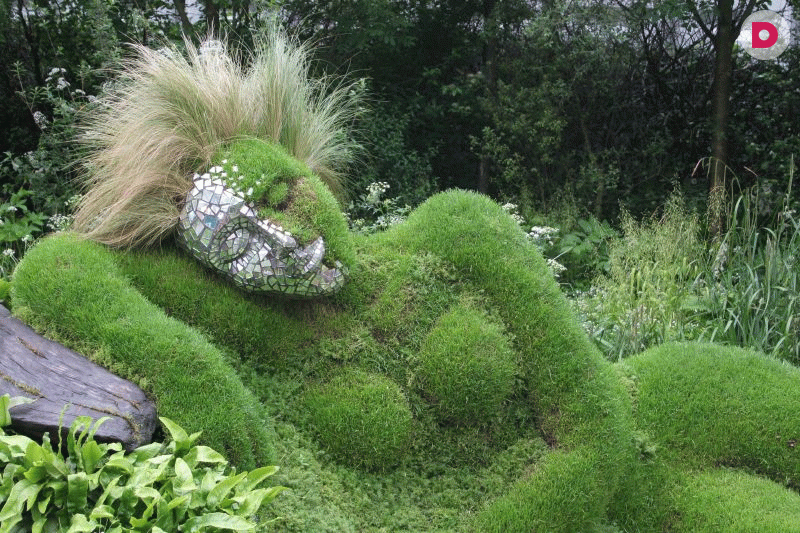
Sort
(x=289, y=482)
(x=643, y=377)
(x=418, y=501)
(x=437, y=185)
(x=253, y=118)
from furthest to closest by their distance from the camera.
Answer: (x=437, y=185) < (x=643, y=377) < (x=253, y=118) < (x=418, y=501) < (x=289, y=482)

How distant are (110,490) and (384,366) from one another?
48.6 inches

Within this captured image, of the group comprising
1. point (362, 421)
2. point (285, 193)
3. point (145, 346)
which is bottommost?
point (362, 421)

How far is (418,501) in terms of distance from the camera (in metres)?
3.14

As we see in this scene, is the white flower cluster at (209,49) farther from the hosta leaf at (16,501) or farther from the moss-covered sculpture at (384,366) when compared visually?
the hosta leaf at (16,501)

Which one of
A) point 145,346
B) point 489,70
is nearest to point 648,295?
point 145,346

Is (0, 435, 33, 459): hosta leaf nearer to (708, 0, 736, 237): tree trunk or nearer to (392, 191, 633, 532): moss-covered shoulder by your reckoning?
(392, 191, 633, 532): moss-covered shoulder

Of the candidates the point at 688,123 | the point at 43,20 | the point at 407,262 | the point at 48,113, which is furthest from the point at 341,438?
the point at 688,123

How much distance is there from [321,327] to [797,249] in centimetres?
367

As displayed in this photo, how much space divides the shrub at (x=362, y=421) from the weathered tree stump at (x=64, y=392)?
0.68m

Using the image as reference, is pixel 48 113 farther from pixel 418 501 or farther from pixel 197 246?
pixel 418 501

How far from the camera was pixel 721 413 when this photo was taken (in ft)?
12.2

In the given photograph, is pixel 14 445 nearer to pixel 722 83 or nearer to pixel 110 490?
pixel 110 490

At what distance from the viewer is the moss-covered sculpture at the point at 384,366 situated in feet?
9.65

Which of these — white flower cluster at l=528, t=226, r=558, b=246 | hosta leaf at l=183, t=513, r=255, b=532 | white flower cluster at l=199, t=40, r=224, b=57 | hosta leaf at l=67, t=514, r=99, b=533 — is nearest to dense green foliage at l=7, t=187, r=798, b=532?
hosta leaf at l=183, t=513, r=255, b=532
